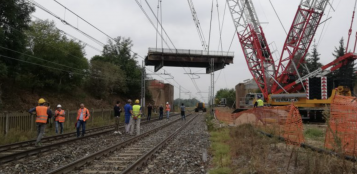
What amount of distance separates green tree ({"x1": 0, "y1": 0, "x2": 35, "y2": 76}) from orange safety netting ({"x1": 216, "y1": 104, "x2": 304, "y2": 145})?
65.2 ft

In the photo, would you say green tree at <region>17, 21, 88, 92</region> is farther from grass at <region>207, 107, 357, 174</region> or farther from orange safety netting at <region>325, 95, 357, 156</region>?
orange safety netting at <region>325, 95, 357, 156</region>

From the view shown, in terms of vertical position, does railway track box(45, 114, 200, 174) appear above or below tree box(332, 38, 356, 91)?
below

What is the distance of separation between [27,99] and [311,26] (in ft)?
93.3

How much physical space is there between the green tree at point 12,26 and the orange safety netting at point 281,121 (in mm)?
19887

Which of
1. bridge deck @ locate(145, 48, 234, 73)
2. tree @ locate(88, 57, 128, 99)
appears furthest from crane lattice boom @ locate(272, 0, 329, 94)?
tree @ locate(88, 57, 128, 99)

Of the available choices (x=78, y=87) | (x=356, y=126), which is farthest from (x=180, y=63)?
(x=356, y=126)

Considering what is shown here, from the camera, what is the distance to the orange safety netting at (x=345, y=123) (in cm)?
609

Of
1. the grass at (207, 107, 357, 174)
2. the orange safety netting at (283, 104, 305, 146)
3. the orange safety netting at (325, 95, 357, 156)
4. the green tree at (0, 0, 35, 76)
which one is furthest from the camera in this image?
the green tree at (0, 0, 35, 76)

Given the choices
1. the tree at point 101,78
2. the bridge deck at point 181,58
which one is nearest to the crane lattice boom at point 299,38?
the bridge deck at point 181,58

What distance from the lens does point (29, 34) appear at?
33812 millimetres

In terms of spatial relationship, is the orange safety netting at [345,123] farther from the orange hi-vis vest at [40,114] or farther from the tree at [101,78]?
the tree at [101,78]

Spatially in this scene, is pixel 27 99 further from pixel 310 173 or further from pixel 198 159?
pixel 310 173

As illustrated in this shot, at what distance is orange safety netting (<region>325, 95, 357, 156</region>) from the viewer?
20.0ft

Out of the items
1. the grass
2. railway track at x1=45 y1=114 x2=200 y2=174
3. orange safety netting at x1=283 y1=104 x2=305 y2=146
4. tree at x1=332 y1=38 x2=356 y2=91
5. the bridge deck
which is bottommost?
railway track at x1=45 y1=114 x2=200 y2=174
